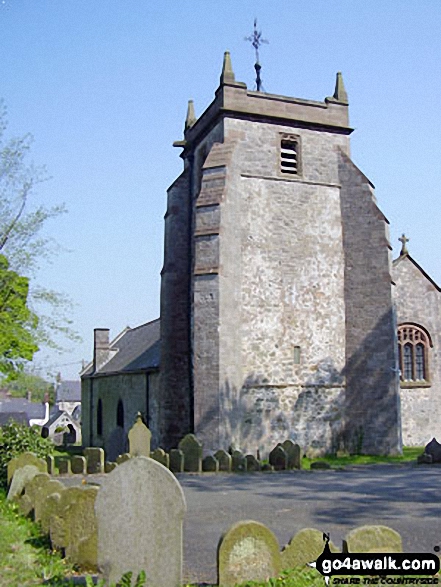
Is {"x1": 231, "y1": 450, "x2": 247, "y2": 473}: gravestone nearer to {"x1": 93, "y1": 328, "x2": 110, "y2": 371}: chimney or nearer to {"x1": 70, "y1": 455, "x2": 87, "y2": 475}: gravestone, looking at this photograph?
{"x1": 70, "y1": 455, "x2": 87, "y2": 475}: gravestone

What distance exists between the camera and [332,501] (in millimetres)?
11023

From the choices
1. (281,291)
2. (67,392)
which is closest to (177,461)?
(281,291)

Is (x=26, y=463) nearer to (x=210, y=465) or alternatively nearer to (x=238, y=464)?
(x=210, y=465)

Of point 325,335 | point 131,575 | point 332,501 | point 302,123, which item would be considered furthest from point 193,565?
point 302,123

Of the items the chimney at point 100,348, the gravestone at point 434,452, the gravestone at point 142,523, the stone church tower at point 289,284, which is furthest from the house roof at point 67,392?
the gravestone at point 142,523

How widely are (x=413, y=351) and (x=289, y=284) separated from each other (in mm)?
7972

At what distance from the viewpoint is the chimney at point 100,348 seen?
36.2 metres

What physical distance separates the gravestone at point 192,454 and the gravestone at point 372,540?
423 inches

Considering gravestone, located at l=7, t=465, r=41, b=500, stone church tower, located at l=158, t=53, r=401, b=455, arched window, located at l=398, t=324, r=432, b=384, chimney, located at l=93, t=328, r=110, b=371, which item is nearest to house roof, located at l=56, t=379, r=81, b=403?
chimney, located at l=93, t=328, r=110, b=371

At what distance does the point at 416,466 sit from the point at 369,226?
8.64 meters

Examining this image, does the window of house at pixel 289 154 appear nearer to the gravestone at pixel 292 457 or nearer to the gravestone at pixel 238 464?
the gravestone at pixel 292 457

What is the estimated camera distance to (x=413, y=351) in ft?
85.8

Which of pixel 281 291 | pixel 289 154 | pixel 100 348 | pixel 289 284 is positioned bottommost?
pixel 100 348

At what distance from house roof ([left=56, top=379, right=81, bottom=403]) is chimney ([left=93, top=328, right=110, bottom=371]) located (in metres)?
40.1
